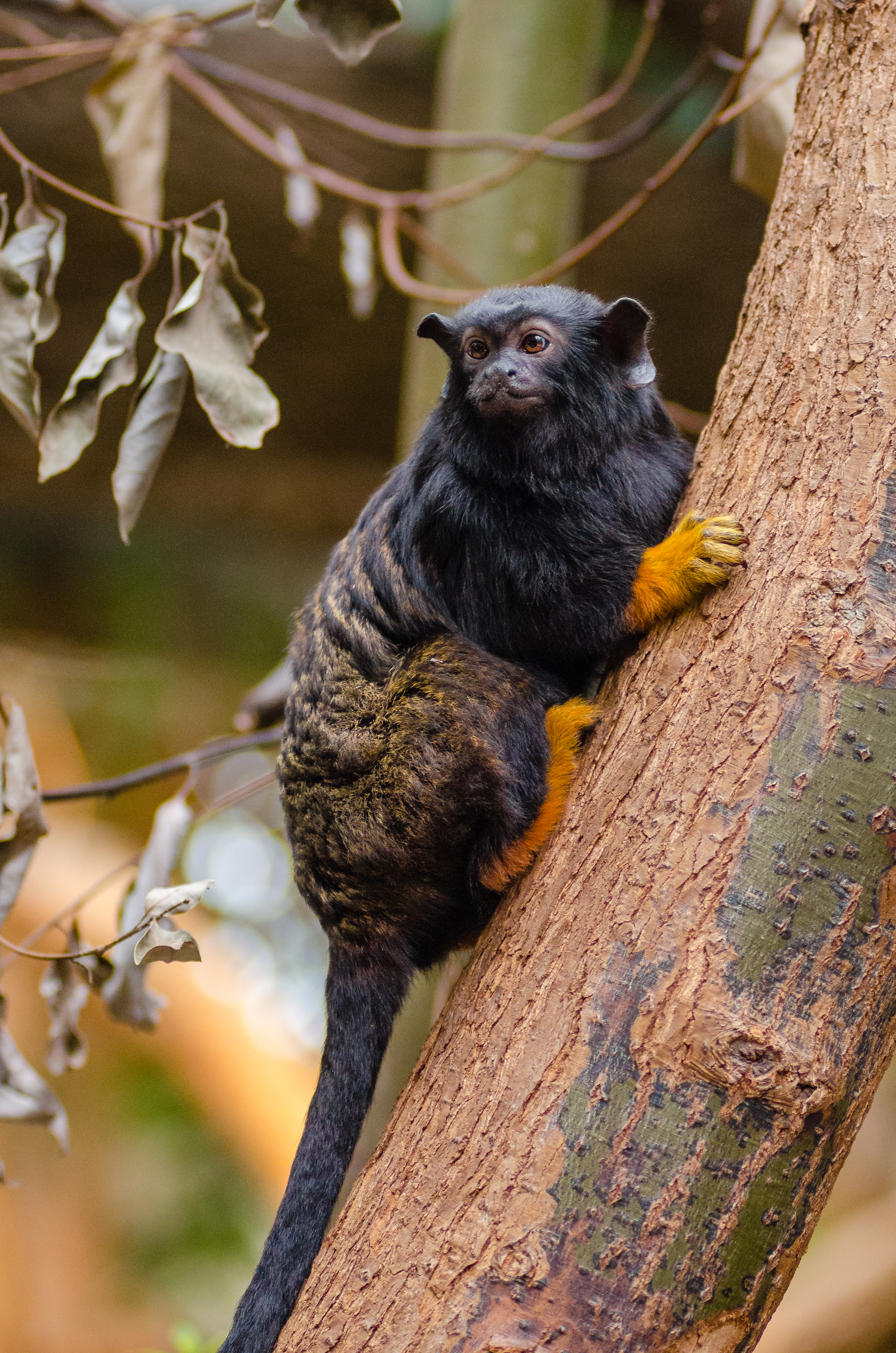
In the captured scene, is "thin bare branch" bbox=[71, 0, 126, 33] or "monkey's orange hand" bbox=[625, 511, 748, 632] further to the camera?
"thin bare branch" bbox=[71, 0, 126, 33]

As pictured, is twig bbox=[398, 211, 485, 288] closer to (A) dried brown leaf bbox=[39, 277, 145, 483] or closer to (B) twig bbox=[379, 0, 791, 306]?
(B) twig bbox=[379, 0, 791, 306]

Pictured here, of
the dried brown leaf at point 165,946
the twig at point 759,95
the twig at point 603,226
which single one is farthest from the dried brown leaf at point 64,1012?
the twig at point 759,95

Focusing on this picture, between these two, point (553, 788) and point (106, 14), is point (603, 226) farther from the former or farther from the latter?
point (553, 788)

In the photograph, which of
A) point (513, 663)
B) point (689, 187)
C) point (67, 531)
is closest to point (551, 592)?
point (513, 663)

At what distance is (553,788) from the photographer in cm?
202

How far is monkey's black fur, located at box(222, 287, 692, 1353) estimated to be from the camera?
2.06 metres

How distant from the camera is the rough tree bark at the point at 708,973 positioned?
1484 millimetres

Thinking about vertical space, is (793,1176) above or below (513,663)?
below

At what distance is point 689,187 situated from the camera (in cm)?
546

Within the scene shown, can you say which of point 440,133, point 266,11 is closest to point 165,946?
point 266,11

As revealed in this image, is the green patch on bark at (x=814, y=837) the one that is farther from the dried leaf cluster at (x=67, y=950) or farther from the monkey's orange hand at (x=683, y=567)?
the dried leaf cluster at (x=67, y=950)

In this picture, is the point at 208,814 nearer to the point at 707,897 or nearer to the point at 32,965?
the point at 707,897

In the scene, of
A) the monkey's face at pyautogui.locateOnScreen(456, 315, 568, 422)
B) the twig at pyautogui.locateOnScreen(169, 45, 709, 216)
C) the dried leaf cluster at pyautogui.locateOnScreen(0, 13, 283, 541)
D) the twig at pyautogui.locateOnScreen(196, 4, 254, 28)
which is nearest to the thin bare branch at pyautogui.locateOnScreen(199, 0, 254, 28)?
the twig at pyautogui.locateOnScreen(196, 4, 254, 28)

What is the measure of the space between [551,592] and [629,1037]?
0.89 m
